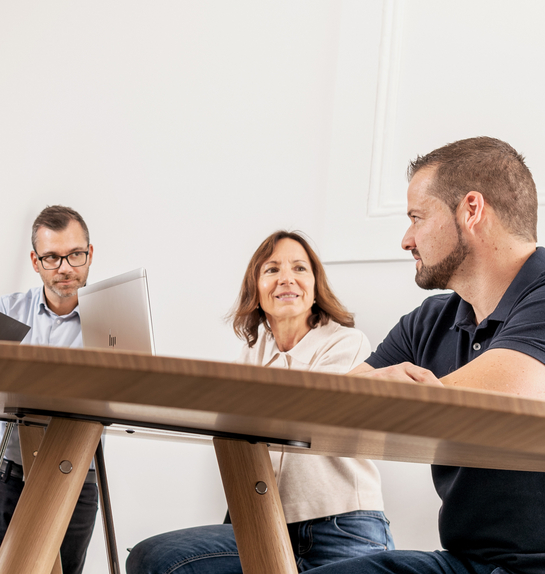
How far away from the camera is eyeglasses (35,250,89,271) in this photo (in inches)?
101

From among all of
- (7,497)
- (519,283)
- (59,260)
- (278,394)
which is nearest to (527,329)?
(519,283)

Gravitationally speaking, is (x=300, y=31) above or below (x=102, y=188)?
above

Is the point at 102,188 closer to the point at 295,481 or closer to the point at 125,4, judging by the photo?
the point at 125,4

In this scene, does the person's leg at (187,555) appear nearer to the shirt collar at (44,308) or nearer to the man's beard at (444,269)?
the man's beard at (444,269)

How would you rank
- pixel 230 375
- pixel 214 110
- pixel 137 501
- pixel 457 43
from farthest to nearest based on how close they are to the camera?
pixel 214 110 → pixel 137 501 → pixel 457 43 → pixel 230 375

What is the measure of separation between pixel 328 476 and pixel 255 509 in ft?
2.91

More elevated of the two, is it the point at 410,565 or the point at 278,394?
the point at 278,394

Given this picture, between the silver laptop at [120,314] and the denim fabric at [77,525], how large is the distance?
88cm

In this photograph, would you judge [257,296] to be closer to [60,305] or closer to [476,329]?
[60,305]

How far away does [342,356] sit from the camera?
186cm

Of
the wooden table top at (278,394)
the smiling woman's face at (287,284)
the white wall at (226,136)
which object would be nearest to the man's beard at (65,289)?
the white wall at (226,136)

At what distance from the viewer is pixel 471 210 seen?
130 cm

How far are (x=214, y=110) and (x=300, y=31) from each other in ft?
1.64

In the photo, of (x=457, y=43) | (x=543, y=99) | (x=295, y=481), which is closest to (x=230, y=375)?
(x=295, y=481)
